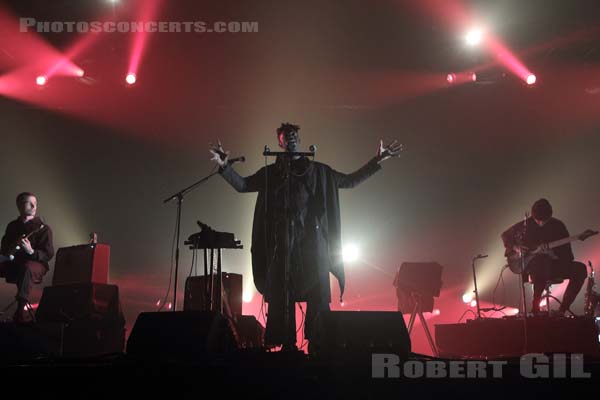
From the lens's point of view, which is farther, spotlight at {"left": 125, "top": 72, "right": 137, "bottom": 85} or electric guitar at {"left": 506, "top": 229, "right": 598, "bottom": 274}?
spotlight at {"left": 125, "top": 72, "right": 137, "bottom": 85}

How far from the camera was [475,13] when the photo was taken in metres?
7.77

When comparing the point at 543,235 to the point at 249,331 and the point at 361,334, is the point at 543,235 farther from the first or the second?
the point at 361,334

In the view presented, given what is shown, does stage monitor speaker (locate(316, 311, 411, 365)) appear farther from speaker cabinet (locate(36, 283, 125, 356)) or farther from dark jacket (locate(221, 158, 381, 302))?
speaker cabinet (locate(36, 283, 125, 356))

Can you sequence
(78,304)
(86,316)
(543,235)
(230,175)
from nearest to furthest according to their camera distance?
(230,175) → (86,316) → (78,304) → (543,235)

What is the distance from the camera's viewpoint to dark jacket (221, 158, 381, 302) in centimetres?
388

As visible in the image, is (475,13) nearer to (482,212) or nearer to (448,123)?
(448,123)

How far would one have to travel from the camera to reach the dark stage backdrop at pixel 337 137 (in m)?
8.54

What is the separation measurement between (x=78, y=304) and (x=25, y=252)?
1.02 metres

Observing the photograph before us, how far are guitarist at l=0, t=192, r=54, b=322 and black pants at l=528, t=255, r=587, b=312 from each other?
606cm

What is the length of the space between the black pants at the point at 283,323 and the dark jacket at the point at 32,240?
12.0 ft

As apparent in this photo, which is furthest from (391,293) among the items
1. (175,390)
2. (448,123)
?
(175,390)

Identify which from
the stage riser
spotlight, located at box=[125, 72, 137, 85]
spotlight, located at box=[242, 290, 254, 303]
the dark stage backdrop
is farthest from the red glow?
spotlight, located at box=[242, 290, 254, 303]

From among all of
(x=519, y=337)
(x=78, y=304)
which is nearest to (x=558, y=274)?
(x=519, y=337)

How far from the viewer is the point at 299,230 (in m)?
3.95
